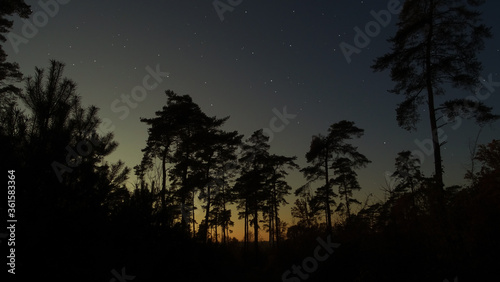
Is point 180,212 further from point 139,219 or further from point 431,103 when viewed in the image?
point 431,103

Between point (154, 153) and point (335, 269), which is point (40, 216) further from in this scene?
point (154, 153)

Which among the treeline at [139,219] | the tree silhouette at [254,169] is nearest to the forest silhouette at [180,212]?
the treeline at [139,219]

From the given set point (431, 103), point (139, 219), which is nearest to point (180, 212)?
point (139, 219)

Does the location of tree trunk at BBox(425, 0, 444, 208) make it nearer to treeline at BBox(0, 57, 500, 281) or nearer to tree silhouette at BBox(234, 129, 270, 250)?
treeline at BBox(0, 57, 500, 281)

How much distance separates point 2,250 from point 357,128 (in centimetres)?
2428

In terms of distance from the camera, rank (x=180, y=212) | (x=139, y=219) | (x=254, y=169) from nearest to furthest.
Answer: (x=139, y=219)
(x=180, y=212)
(x=254, y=169)

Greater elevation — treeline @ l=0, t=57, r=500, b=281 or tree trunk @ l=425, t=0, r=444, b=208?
tree trunk @ l=425, t=0, r=444, b=208

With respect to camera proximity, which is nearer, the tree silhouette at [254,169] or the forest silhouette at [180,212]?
the forest silhouette at [180,212]

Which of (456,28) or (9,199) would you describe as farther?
(456,28)

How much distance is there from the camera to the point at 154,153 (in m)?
24.1

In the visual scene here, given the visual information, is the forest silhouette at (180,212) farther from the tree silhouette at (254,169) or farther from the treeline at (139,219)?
the tree silhouette at (254,169)

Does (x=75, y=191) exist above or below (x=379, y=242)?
above

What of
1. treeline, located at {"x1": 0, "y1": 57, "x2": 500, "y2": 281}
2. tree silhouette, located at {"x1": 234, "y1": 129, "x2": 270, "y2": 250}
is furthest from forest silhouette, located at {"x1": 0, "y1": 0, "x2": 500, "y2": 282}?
tree silhouette, located at {"x1": 234, "y1": 129, "x2": 270, "y2": 250}

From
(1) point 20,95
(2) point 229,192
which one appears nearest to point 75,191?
(1) point 20,95
